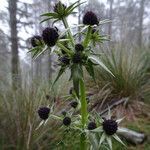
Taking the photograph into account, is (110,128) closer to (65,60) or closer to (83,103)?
(83,103)

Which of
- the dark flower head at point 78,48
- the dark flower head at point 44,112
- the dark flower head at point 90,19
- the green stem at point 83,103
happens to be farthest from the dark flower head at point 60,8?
the dark flower head at point 44,112

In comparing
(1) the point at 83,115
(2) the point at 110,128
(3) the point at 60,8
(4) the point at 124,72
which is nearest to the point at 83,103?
(1) the point at 83,115

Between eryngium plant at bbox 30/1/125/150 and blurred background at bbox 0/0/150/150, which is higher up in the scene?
eryngium plant at bbox 30/1/125/150

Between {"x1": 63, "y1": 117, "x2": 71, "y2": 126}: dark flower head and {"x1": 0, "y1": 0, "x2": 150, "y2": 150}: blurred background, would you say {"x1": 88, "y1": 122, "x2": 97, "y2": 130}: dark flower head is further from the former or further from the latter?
{"x1": 0, "y1": 0, "x2": 150, "y2": 150}: blurred background

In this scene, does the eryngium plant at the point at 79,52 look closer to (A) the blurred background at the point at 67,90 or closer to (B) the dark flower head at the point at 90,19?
(B) the dark flower head at the point at 90,19

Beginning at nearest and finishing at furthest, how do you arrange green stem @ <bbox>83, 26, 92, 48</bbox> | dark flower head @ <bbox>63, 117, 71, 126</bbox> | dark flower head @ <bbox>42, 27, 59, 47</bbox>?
dark flower head @ <bbox>42, 27, 59, 47</bbox> < green stem @ <bbox>83, 26, 92, 48</bbox> < dark flower head @ <bbox>63, 117, 71, 126</bbox>

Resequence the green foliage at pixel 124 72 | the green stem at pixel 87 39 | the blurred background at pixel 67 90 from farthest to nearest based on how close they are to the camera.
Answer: the green foliage at pixel 124 72 → the blurred background at pixel 67 90 → the green stem at pixel 87 39

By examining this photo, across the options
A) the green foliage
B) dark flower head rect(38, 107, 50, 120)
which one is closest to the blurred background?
the green foliage
